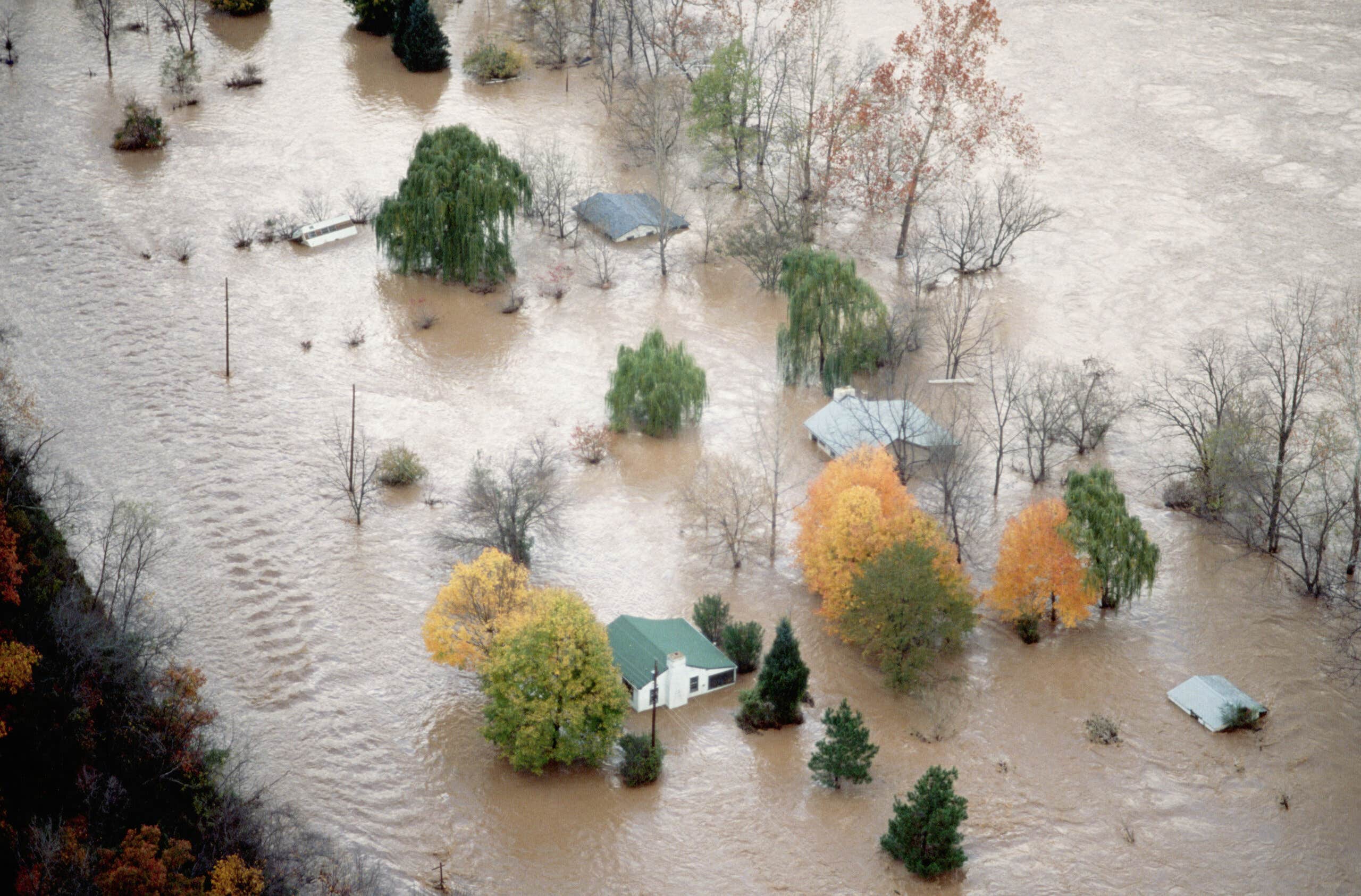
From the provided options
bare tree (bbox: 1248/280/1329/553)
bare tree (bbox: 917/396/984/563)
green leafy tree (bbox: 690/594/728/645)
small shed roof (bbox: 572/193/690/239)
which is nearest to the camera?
green leafy tree (bbox: 690/594/728/645)

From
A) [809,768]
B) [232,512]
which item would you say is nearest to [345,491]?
[232,512]

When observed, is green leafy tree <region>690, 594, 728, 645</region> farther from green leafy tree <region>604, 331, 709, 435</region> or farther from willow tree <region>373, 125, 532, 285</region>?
willow tree <region>373, 125, 532, 285</region>

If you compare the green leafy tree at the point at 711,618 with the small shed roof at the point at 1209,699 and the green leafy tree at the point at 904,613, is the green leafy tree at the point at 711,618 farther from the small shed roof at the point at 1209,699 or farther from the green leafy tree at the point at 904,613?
the small shed roof at the point at 1209,699

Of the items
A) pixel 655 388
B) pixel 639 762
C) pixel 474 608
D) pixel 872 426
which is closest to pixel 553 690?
pixel 639 762

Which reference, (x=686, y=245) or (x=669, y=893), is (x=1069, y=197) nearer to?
(x=686, y=245)

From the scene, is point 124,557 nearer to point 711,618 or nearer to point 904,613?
point 711,618

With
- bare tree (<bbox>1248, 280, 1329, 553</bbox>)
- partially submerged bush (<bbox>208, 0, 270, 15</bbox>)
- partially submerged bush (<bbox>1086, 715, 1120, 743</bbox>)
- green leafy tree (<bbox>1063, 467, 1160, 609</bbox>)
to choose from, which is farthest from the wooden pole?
partially submerged bush (<bbox>208, 0, 270, 15</bbox>)
